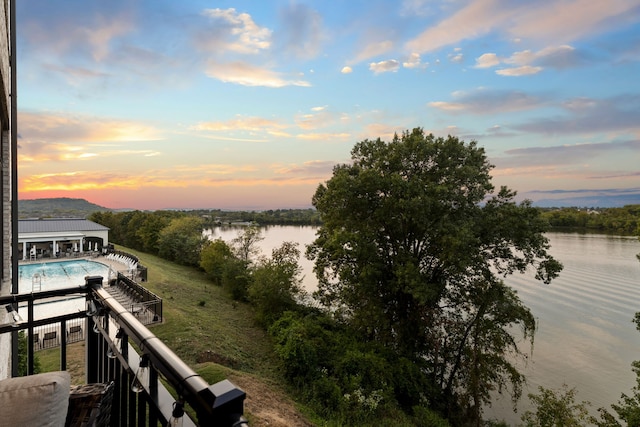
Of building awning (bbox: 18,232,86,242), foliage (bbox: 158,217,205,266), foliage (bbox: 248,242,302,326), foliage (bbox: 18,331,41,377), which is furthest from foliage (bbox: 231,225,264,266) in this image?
foliage (bbox: 18,331,41,377)

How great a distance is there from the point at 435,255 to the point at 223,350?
8.18m

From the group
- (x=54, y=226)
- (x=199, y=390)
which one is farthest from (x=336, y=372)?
(x=54, y=226)

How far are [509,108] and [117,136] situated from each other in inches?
739

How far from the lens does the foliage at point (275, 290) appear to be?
610 inches

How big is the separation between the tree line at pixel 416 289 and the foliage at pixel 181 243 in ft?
60.2

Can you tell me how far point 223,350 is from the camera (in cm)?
1040

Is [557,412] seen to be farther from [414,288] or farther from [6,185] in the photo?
[6,185]

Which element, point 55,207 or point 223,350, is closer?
point 223,350

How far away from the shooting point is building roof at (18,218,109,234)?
2170 cm

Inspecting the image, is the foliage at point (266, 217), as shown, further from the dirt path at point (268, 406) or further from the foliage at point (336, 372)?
the dirt path at point (268, 406)

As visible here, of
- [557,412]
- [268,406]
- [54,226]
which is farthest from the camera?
[54,226]

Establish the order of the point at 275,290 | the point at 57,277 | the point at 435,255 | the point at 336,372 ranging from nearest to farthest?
the point at 336,372
the point at 435,255
the point at 57,277
the point at 275,290

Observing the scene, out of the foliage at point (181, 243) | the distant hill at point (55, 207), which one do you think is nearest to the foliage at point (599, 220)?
the foliage at point (181, 243)

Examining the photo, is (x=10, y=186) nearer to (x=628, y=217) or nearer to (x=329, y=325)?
(x=329, y=325)
